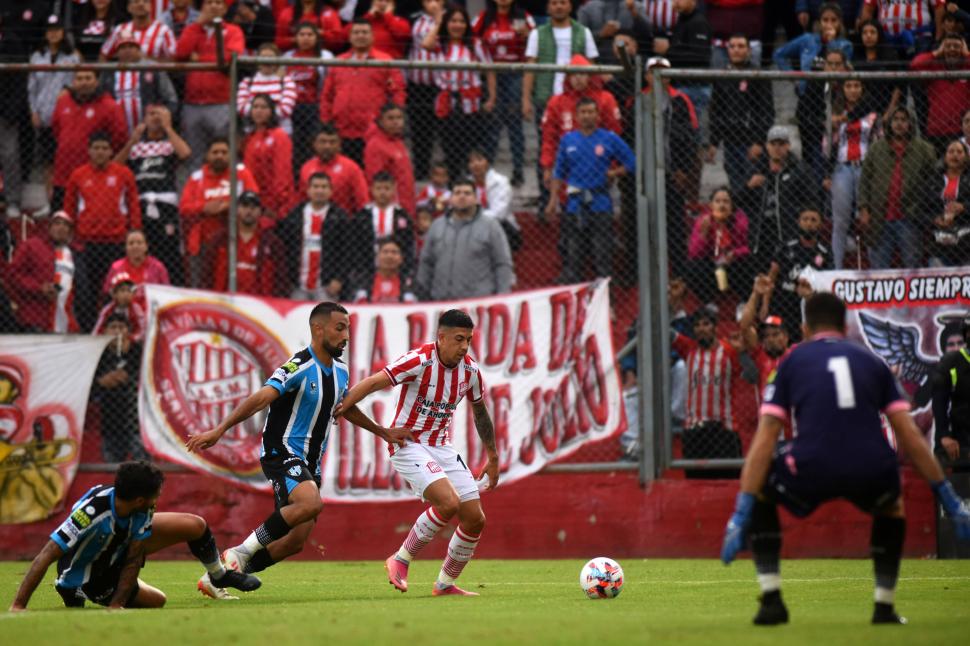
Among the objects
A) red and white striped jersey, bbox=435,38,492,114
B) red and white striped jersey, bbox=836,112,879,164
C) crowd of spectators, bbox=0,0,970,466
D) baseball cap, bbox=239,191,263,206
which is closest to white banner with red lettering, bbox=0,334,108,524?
crowd of spectators, bbox=0,0,970,466

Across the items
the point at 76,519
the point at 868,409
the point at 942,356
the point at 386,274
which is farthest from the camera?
the point at 386,274

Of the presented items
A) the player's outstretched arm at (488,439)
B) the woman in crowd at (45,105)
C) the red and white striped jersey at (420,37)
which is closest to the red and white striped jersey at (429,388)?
the player's outstretched arm at (488,439)

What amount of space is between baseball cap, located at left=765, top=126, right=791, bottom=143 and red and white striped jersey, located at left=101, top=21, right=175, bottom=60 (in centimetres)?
713

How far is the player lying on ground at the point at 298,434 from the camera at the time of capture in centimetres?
995

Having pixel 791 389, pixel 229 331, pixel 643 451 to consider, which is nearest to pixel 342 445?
pixel 229 331

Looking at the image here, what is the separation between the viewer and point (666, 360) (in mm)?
14445

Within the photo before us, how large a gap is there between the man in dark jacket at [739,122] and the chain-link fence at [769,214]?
0.02m

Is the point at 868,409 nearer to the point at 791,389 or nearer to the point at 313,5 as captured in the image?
the point at 791,389

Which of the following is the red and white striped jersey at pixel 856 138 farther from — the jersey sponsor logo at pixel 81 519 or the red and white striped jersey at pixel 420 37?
the jersey sponsor logo at pixel 81 519

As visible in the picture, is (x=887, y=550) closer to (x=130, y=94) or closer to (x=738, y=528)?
(x=738, y=528)

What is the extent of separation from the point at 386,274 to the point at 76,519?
666 cm

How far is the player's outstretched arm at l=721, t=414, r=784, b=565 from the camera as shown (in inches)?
274

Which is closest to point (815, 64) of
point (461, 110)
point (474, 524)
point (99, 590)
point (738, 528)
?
point (461, 110)

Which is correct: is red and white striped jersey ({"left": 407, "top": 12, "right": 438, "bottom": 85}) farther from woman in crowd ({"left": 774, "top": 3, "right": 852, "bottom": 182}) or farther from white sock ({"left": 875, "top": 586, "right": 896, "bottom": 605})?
white sock ({"left": 875, "top": 586, "right": 896, "bottom": 605})
